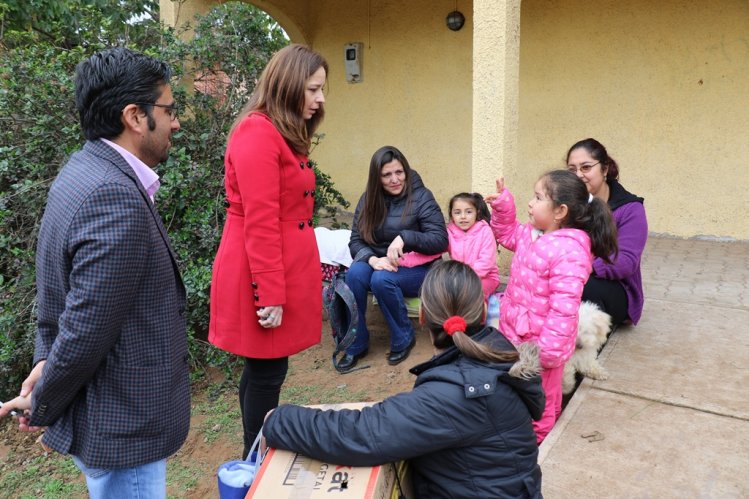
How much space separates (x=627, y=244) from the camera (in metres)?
3.52

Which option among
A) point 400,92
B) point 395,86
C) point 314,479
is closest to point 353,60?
point 395,86

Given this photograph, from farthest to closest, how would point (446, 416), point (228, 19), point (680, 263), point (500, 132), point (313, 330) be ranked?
point (680, 263) → point (228, 19) → point (500, 132) → point (313, 330) → point (446, 416)

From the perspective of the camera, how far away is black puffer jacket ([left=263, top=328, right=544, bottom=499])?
1.66m

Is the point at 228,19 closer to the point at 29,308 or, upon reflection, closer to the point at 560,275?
the point at 29,308

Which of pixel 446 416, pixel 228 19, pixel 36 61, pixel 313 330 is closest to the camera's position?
pixel 446 416

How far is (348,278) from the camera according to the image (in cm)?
410

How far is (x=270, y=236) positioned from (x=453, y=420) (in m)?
1.10

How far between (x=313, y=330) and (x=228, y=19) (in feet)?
12.0

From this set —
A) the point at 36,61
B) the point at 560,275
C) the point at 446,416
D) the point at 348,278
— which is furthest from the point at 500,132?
the point at 36,61

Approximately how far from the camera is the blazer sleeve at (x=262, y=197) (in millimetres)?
2297

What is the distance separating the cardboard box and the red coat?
0.78m

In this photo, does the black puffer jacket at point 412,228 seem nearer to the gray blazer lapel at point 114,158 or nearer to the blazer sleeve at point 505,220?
the blazer sleeve at point 505,220

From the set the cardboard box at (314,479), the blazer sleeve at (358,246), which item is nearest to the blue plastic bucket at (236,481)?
the cardboard box at (314,479)

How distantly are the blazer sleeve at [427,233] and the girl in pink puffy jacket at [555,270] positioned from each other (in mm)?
1004
